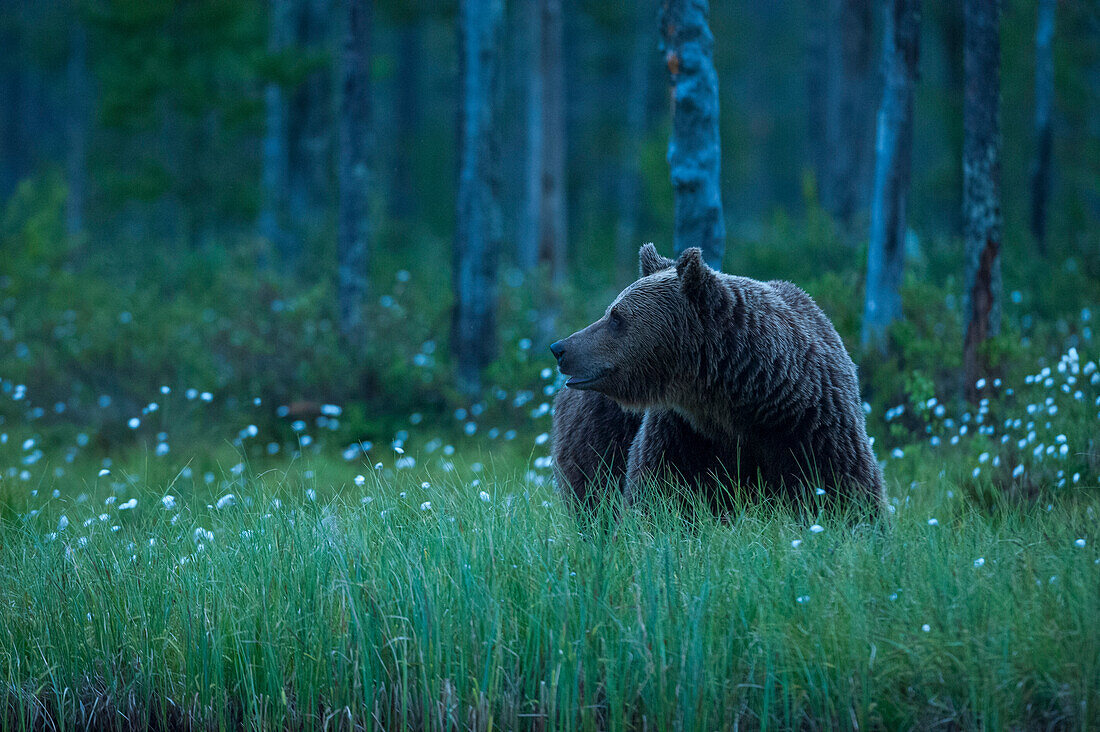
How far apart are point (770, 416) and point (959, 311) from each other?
19.4ft

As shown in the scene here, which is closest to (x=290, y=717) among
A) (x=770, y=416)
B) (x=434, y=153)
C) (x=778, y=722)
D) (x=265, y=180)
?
(x=778, y=722)

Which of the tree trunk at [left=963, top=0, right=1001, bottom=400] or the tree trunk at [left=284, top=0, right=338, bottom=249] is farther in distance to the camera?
the tree trunk at [left=284, top=0, right=338, bottom=249]

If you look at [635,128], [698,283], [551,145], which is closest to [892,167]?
[698,283]

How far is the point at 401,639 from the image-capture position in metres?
3.63

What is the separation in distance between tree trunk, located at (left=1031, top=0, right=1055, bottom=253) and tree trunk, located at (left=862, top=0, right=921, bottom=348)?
5489 millimetres

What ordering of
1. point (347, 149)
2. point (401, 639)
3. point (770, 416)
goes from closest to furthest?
point (401, 639) → point (770, 416) → point (347, 149)

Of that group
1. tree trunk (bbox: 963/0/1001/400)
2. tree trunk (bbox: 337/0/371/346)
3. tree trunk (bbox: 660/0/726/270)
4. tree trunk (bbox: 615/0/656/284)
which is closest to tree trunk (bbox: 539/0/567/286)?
tree trunk (bbox: 337/0/371/346)

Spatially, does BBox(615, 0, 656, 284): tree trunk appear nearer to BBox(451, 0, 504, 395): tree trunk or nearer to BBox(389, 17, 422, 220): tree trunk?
BBox(389, 17, 422, 220): tree trunk

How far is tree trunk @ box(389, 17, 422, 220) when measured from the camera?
33906 millimetres

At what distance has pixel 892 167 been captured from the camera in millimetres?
9312

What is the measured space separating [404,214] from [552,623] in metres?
31.5

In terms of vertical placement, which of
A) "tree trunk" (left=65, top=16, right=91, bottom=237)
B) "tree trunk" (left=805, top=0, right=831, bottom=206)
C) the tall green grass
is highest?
"tree trunk" (left=65, top=16, right=91, bottom=237)

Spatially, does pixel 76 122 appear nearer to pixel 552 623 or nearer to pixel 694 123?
pixel 694 123

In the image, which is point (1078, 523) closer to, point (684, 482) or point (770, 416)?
point (770, 416)
